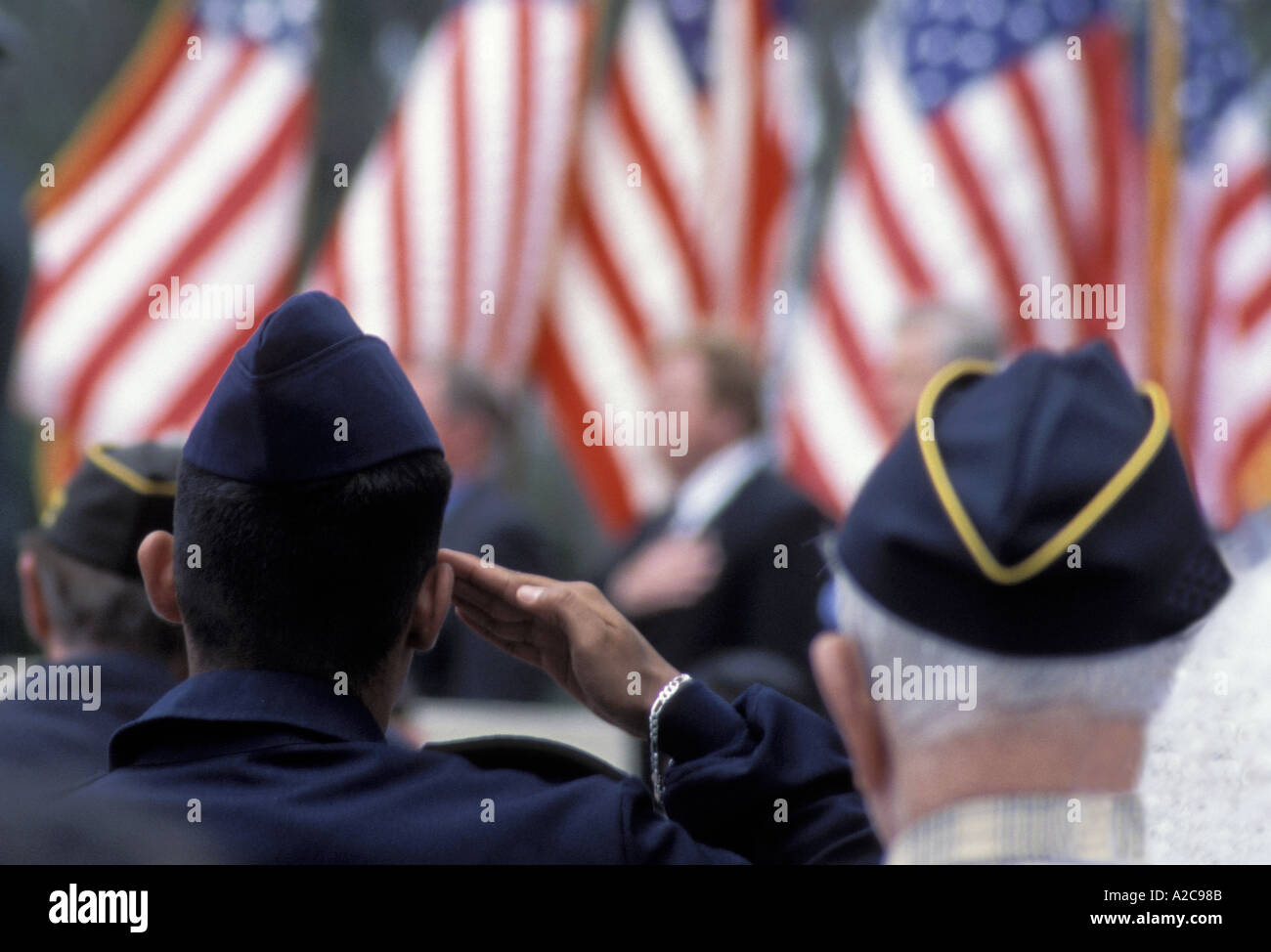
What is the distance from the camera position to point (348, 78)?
9.81 meters

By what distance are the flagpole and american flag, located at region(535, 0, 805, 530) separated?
1.47 metres

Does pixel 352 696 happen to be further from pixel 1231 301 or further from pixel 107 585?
pixel 1231 301

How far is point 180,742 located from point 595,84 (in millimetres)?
6824

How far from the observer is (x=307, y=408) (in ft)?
5.17

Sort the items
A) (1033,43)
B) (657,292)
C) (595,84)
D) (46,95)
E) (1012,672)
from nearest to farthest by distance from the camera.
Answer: (1012,672), (1033,43), (657,292), (595,84), (46,95)

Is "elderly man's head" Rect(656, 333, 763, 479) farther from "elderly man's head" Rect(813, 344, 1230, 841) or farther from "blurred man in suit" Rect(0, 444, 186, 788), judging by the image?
"elderly man's head" Rect(813, 344, 1230, 841)

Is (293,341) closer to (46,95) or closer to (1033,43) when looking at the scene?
(1033,43)

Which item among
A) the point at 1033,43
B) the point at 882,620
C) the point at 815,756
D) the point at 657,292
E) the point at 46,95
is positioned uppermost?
the point at 46,95

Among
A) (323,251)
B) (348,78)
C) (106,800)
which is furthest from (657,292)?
(106,800)

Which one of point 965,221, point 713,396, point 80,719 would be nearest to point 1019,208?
point 965,221

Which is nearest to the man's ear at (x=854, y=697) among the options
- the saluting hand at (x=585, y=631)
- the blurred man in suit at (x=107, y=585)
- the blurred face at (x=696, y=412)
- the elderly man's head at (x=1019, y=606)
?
the elderly man's head at (x=1019, y=606)

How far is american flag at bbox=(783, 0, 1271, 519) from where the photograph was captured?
5918 mm

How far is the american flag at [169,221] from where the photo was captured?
605 centimetres

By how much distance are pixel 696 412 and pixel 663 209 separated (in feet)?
7.06
